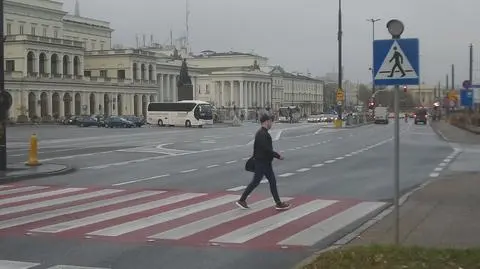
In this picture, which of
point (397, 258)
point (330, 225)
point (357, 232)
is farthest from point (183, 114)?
point (397, 258)

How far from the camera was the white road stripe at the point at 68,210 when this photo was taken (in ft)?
38.1

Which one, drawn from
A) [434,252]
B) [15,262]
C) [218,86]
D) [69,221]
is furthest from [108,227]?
[218,86]

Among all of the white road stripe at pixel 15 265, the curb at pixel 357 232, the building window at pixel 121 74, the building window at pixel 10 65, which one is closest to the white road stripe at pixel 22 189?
the white road stripe at pixel 15 265

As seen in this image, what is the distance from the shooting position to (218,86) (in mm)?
169500

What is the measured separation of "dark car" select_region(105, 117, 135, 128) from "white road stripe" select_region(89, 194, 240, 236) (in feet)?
234

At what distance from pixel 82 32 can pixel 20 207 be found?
135m

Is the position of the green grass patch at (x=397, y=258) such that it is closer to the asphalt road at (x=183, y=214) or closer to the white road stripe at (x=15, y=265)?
the asphalt road at (x=183, y=214)

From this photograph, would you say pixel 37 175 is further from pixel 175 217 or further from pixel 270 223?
pixel 270 223

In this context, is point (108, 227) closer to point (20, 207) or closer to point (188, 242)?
point (188, 242)

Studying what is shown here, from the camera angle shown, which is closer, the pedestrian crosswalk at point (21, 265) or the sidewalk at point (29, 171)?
the pedestrian crosswalk at point (21, 265)

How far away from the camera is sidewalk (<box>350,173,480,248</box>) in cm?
946

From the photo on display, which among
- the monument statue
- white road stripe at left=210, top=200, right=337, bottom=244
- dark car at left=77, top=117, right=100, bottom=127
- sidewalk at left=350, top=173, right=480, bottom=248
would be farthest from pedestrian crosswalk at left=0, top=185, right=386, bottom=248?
the monument statue

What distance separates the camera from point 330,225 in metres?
11.3

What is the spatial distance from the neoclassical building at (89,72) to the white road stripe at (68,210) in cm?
8928
